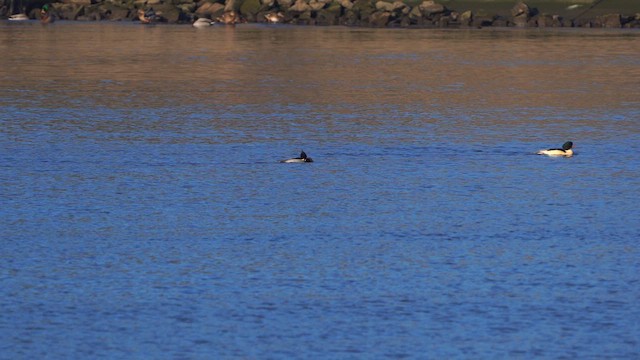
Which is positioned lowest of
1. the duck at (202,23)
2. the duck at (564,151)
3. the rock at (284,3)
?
the duck at (202,23)

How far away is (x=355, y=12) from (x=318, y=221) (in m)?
67.0

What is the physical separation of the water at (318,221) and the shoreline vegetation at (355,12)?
39.9 m

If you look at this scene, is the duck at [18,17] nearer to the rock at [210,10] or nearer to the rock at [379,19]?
the rock at [210,10]

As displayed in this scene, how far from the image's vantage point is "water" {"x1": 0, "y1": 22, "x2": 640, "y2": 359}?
13969mm

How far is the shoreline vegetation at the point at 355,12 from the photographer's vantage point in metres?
80.4

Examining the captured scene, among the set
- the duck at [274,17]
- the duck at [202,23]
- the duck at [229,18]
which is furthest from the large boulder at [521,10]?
the duck at [202,23]

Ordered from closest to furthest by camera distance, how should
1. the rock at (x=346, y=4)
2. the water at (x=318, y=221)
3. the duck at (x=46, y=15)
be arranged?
the water at (x=318, y=221) < the duck at (x=46, y=15) < the rock at (x=346, y=4)

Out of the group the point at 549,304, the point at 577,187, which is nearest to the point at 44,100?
the point at 577,187

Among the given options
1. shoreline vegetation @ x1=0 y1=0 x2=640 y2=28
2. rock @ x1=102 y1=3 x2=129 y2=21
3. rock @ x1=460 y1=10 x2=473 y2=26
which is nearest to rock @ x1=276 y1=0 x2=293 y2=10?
shoreline vegetation @ x1=0 y1=0 x2=640 y2=28

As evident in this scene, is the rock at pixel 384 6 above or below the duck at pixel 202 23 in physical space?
above

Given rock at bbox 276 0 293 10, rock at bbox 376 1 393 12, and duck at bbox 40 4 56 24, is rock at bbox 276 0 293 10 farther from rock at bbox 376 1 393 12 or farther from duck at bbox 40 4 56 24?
duck at bbox 40 4 56 24

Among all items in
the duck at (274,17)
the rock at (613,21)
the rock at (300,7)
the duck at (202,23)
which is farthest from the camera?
the rock at (300,7)

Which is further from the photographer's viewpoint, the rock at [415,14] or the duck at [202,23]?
the rock at [415,14]

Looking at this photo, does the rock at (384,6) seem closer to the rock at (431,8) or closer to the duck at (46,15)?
the rock at (431,8)
